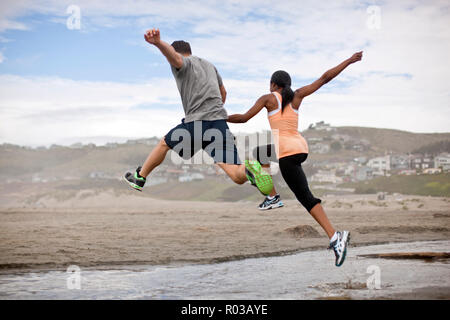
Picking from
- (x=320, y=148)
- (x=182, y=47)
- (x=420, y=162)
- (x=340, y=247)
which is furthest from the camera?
(x=320, y=148)

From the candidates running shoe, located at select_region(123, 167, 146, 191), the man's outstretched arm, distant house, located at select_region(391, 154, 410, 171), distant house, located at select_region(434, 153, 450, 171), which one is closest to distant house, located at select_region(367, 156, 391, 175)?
distant house, located at select_region(391, 154, 410, 171)

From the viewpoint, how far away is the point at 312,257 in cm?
961

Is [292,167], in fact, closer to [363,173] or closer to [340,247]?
[340,247]

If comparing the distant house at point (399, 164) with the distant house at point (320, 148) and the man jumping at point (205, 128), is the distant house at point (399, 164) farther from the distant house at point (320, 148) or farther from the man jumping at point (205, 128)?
the man jumping at point (205, 128)

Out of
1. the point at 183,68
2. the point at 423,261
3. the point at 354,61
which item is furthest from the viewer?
the point at 423,261

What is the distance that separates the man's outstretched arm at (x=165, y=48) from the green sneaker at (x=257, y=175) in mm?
1208

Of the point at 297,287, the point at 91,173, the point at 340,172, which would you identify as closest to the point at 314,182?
the point at 340,172

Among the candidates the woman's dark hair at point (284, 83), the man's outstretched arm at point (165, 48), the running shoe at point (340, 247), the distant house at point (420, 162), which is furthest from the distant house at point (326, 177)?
the man's outstretched arm at point (165, 48)

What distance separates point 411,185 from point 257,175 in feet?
132

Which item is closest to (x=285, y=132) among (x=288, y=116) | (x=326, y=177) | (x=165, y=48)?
(x=288, y=116)

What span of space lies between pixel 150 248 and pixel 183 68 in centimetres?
589

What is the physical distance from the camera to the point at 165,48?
551 cm
